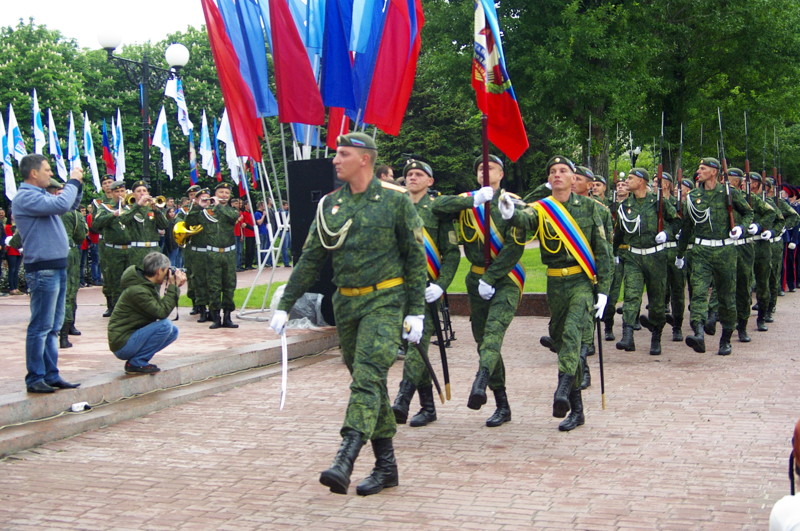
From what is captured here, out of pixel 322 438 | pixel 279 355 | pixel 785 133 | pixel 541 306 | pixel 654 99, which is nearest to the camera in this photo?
Result: pixel 322 438

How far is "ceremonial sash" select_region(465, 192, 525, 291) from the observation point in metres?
8.01

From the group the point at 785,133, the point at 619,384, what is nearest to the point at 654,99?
the point at 785,133

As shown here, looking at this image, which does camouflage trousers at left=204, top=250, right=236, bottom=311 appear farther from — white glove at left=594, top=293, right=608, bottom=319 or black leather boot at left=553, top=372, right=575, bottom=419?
black leather boot at left=553, top=372, right=575, bottom=419

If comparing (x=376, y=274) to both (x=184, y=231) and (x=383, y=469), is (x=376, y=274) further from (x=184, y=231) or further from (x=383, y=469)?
(x=184, y=231)

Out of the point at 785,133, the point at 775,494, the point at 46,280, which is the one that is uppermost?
the point at 785,133

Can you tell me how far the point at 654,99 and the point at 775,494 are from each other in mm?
24557

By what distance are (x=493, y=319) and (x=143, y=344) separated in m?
3.36

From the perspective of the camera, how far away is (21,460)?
6.97m

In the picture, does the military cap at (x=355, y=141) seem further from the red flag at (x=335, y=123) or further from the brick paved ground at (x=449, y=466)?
the red flag at (x=335, y=123)

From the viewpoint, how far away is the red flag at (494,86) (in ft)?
27.5

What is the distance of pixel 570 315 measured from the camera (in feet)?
26.0

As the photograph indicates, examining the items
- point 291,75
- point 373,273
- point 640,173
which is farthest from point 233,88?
point 373,273

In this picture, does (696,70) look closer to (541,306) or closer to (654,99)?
(654,99)

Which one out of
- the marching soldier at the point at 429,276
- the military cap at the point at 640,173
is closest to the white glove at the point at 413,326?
the marching soldier at the point at 429,276
